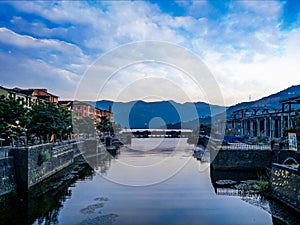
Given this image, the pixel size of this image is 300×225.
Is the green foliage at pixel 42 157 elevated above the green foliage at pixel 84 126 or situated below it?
below

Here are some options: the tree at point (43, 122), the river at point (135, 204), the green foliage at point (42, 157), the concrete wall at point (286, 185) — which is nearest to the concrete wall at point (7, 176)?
the river at point (135, 204)

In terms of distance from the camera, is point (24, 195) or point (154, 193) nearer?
point (24, 195)

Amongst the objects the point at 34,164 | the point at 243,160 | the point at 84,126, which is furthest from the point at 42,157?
the point at 84,126

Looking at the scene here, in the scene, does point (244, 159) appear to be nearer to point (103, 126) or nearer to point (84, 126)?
point (84, 126)

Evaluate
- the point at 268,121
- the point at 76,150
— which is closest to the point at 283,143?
the point at 268,121

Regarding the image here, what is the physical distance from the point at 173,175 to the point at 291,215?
17.4m

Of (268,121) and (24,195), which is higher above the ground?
(268,121)

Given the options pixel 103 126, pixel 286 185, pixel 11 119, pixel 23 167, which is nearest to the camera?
pixel 286 185

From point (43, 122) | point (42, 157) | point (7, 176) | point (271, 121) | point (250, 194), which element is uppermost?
point (271, 121)

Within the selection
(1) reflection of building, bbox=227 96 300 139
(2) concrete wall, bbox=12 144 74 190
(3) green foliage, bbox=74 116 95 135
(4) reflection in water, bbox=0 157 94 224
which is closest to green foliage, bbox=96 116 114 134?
(3) green foliage, bbox=74 116 95 135

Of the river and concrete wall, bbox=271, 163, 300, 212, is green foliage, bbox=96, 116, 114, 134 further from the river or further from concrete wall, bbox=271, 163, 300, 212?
concrete wall, bbox=271, 163, 300, 212

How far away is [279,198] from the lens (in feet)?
66.9

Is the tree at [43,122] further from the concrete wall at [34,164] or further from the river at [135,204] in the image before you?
the river at [135,204]

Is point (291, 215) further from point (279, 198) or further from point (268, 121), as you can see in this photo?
point (268, 121)
